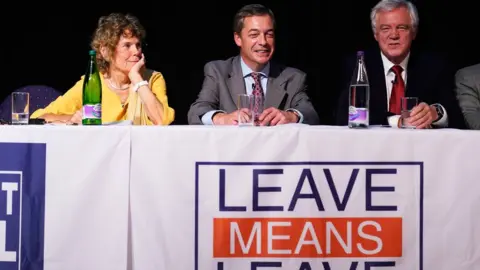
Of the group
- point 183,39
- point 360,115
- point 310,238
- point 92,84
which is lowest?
point 310,238

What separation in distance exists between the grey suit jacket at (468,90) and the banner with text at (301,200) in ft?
3.12

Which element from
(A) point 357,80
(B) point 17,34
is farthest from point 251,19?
(B) point 17,34

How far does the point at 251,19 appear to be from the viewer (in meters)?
3.59

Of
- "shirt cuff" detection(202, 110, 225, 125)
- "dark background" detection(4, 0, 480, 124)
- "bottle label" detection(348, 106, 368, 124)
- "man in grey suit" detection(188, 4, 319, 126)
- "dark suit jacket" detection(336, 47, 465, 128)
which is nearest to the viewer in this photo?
"bottle label" detection(348, 106, 368, 124)

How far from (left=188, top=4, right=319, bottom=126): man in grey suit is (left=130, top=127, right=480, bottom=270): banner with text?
0.89 meters

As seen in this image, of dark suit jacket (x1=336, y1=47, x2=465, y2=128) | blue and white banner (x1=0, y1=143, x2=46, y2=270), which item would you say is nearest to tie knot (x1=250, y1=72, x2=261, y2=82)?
dark suit jacket (x1=336, y1=47, x2=465, y2=128)

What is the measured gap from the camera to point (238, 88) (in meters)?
3.59

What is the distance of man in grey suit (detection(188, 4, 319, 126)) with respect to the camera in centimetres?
356

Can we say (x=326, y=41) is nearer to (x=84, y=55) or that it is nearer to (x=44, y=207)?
(x=84, y=55)

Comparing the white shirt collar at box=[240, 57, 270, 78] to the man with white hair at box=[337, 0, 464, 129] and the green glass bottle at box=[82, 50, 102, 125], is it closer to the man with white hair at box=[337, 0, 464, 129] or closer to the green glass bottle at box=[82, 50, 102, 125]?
the man with white hair at box=[337, 0, 464, 129]

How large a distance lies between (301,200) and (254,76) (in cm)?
118

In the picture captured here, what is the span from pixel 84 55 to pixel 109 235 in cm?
227

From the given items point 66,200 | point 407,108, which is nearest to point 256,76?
point 407,108

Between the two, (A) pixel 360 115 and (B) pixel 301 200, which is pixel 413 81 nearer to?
(A) pixel 360 115
